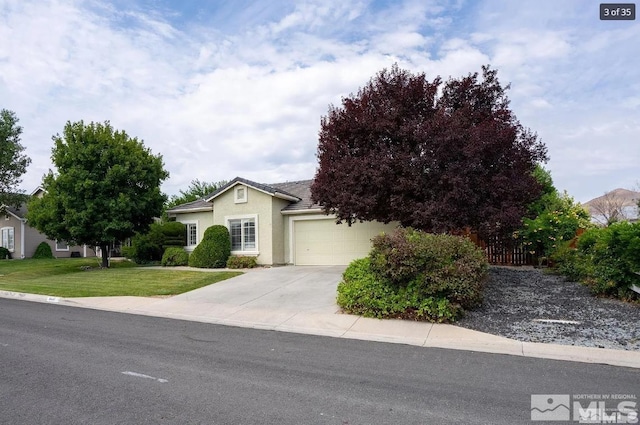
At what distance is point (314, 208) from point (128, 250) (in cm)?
1260

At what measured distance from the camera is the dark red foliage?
1192cm

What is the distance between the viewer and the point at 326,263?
62.7ft

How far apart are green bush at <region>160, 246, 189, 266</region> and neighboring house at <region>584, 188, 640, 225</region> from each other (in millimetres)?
35624

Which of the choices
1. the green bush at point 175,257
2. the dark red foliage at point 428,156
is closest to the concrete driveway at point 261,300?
the dark red foliage at point 428,156

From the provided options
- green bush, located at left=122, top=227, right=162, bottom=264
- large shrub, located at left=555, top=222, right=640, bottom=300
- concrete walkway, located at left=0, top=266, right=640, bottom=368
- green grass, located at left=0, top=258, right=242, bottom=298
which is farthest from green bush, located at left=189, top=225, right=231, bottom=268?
large shrub, located at left=555, top=222, right=640, bottom=300

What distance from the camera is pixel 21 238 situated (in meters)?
31.6

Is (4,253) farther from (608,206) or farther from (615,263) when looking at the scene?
(608,206)

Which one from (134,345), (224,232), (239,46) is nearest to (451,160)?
(239,46)

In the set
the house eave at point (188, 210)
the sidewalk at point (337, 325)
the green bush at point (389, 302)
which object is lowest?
the sidewalk at point (337, 325)

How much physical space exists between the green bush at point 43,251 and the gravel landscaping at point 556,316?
104 ft

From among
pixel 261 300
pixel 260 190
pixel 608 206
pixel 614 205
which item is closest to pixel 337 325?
pixel 261 300

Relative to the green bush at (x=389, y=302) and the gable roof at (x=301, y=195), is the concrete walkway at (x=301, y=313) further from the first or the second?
the gable roof at (x=301, y=195)

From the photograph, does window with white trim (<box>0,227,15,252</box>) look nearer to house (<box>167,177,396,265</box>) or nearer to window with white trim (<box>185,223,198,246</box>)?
window with white trim (<box>185,223,198,246</box>)

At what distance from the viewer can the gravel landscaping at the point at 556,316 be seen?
24.6ft
